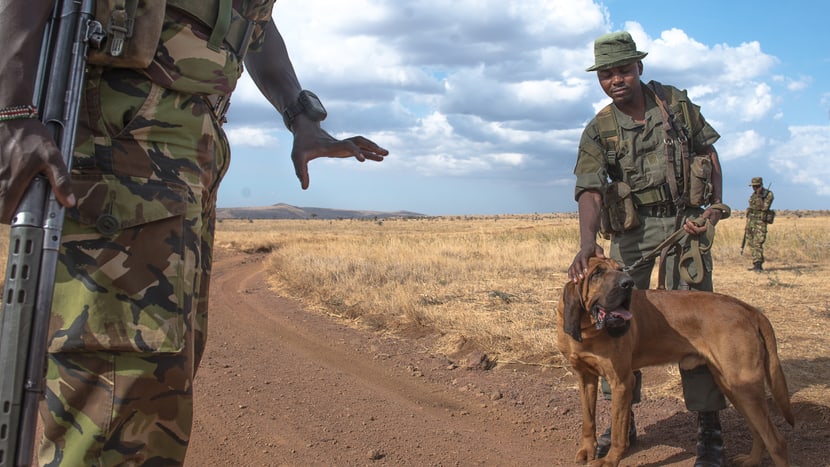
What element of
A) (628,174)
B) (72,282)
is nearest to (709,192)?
(628,174)

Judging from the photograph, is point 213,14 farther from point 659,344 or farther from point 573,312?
point 659,344

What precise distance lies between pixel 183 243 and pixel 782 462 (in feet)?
11.5

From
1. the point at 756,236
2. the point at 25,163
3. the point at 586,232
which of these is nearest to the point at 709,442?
the point at 586,232

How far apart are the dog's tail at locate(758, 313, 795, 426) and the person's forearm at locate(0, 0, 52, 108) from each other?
12.4ft

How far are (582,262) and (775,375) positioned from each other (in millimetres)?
1257

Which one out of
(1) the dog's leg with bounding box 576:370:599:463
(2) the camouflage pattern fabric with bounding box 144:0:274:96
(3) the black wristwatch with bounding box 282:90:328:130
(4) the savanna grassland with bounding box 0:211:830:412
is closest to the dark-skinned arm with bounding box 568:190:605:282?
(1) the dog's leg with bounding box 576:370:599:463

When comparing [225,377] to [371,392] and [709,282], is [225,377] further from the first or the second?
[709,282]

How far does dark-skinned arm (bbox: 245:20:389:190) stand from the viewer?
2455mm

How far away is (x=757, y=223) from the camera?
1463 cm

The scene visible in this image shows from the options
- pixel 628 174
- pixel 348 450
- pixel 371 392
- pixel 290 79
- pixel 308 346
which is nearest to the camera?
pixel 290 79

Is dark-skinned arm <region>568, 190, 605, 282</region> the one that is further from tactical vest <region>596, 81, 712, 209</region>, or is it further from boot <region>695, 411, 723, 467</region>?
boot <region>695, 411, 723, 467</region>

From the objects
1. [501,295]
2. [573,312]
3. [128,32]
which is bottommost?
[501,295]

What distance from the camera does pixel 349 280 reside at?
10.3m

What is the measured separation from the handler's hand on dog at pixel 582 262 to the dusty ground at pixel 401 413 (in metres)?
1.17
